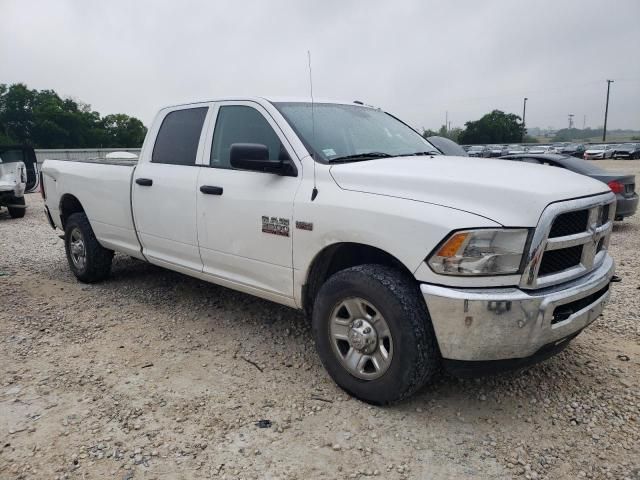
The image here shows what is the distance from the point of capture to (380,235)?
2.83 m

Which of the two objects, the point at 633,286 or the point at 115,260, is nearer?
the point at 633,286

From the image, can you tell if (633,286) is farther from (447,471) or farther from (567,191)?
(447,471)

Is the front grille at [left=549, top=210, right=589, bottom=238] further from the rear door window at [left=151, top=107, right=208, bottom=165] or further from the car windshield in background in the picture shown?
the car windshield in background

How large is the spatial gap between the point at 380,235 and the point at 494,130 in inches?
2790

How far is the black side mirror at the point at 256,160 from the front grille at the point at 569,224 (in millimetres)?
1641

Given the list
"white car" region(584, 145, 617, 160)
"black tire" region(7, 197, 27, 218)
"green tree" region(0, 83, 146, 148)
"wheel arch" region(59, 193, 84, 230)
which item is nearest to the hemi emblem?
"wheel arch" region(59, 193, 84, 230)

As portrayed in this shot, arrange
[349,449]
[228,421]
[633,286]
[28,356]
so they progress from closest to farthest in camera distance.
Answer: [349,449], [228,421], [28,356], [633,286]

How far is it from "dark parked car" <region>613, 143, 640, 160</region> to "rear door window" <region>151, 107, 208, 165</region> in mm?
42215

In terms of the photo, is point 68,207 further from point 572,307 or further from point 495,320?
point 572,307

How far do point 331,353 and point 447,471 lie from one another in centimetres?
99

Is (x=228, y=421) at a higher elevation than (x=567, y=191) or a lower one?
lower

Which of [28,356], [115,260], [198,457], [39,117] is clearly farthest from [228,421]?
[39,117]

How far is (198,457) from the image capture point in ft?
8.61

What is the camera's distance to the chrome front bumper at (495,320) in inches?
99.9
